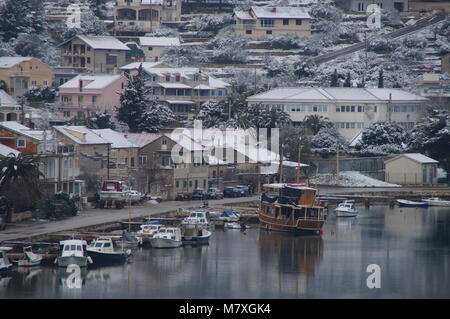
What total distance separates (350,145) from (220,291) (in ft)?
133

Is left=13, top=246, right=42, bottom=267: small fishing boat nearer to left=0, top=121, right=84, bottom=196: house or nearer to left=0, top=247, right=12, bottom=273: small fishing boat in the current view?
left=0, top=247, right=12, bottom=273: small fishing boat

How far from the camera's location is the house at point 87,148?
70.6 metres

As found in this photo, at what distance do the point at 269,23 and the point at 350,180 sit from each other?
3528 centimetres

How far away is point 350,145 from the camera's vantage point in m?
89.8

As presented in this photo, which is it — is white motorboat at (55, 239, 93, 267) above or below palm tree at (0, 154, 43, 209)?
below

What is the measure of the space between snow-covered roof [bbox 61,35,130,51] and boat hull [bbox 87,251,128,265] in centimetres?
5361

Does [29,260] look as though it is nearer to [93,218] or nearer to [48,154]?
[93,218]

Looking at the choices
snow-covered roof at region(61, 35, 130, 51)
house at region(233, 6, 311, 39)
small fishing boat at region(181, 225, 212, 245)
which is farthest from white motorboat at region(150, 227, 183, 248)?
house at region(233, 6, 311, 39)

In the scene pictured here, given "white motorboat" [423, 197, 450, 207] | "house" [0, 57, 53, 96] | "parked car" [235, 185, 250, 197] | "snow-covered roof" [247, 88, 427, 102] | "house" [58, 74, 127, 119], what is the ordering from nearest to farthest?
"parked car" [235, 185, 250, 197], "white motorboat" [423, 197, 450, 207], "snow-covered roof" [247, 88, 427, 102], "house" [58, 74, 127, 119], "house" [0, 57, 53, 96]

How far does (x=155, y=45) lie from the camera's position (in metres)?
114

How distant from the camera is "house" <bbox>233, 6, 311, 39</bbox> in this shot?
11694cm

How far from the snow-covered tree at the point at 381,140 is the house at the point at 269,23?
2831cm

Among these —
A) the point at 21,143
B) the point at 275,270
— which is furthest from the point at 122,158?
the point at 275,270
